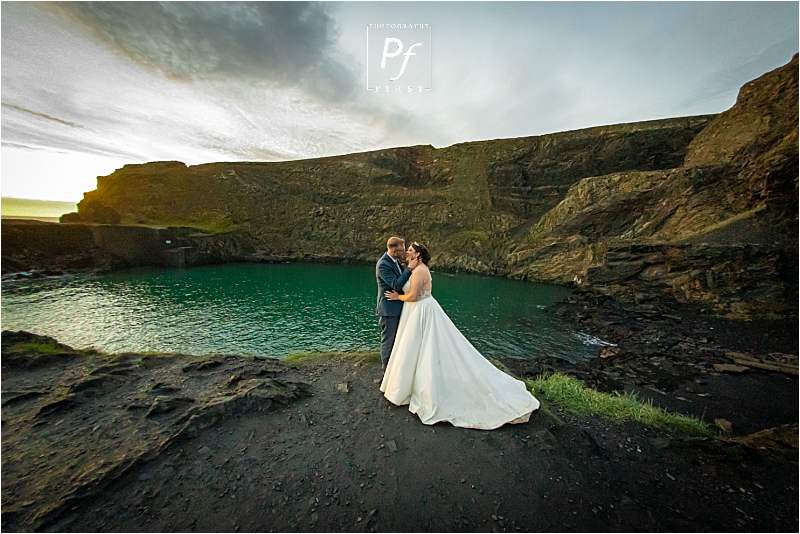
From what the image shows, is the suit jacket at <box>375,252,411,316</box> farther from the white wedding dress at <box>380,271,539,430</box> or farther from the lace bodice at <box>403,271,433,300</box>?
the white wedding dress at <box>380,271,539,430</box>

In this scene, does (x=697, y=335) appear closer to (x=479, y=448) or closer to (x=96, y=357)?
(x=479, y=448)

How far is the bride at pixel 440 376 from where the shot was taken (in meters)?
5.26

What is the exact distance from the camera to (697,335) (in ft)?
53.0

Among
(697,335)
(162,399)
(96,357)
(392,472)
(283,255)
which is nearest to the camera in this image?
(392,472)

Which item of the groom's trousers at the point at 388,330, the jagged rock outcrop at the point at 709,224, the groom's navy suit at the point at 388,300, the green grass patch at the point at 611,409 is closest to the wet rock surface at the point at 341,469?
the green grass patch at the point at 611,409

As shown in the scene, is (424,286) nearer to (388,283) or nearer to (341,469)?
(388,283)

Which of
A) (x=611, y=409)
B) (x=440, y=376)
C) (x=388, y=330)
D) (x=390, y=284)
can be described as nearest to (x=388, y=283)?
(x=390, y=284)

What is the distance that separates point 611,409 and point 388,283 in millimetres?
5262

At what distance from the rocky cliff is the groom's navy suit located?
24.8 meters

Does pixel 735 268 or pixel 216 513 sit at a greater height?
pixel 735 268

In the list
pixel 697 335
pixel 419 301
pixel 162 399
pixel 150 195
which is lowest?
pixel 697 335

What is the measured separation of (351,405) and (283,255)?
5243 centimetres

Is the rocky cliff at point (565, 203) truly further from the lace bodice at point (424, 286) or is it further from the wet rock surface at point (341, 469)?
the lace bodice at point (424, 286)

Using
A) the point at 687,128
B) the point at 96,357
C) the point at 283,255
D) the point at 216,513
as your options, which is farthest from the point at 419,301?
the point at 687,128
